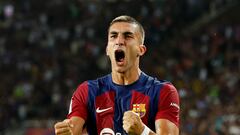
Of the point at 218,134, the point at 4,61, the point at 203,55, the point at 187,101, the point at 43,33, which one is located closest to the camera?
the point at 218,134

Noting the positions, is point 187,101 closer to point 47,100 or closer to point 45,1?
point 47,100

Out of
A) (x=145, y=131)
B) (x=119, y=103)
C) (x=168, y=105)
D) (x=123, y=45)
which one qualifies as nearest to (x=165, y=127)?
(x=168, y=105)

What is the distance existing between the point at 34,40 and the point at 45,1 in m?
2.33

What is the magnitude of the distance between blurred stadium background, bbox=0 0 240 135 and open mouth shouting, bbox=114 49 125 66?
7.18m

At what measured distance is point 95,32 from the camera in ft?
65.3

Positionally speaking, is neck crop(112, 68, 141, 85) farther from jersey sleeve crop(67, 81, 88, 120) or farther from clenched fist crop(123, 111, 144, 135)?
clenched fist crop(123, 111, 144, 135)

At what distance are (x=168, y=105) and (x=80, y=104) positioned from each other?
0.77m

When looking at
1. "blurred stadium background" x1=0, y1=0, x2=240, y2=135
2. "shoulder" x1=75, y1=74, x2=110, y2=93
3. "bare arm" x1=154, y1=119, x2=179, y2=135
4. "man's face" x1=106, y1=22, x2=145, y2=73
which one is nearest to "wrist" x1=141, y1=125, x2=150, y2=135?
"bare arm" x1=154, y1=119, x2=179, y2=135

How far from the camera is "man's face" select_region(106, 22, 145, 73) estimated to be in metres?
5.41

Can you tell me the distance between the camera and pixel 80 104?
18.3ft

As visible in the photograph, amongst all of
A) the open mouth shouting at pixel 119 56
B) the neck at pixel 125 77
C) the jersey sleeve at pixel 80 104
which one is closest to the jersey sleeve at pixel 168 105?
the neck at pixel 125 77

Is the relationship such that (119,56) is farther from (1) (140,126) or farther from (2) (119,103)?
(1) (140,126)

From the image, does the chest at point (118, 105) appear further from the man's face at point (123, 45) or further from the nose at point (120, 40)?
the nose at point (120, 40)

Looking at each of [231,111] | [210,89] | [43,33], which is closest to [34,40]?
[43,33]
